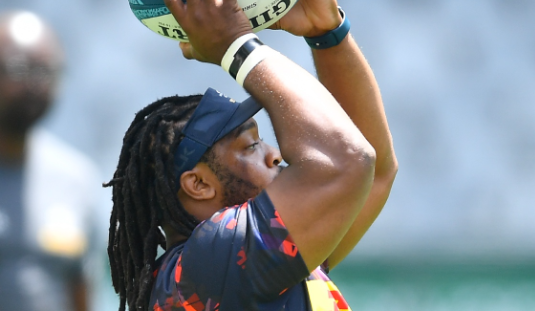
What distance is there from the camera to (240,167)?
7.37 ft

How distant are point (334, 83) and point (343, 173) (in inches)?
28.9

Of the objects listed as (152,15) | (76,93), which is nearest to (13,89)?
(152,15)

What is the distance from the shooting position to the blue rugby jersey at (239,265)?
1.92 meters

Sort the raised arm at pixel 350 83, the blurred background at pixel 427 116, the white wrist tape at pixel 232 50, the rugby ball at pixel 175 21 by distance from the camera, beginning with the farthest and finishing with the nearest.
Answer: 1. the blurred background at pixel 427 116
2. the raised arm at pixel 350 83
3. the rugby ball at pixel 175 21
4. the white wrist tape at pixel 232 50

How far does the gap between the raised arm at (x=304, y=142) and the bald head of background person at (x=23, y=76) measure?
1.19 ft

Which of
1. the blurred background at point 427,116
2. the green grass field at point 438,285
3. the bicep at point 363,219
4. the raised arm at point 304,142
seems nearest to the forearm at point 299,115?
the raised arm at point 304,142

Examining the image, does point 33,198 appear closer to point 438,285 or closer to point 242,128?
point 242,128

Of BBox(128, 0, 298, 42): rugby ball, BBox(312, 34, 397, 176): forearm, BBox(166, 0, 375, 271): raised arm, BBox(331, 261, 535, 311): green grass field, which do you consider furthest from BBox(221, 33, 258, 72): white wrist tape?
BBox(331, 261, 535, 311): green grass field

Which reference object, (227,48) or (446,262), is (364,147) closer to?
(227,48)

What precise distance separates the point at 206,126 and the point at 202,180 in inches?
6.4

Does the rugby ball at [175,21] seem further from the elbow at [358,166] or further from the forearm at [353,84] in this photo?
the elbow at [358,166]

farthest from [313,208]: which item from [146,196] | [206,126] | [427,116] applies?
[427,116]

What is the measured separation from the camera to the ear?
2254 mm

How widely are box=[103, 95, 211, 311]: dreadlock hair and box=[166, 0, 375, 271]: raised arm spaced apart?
36cm
